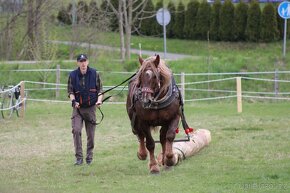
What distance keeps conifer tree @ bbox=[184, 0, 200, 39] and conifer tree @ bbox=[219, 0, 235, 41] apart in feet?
6.03

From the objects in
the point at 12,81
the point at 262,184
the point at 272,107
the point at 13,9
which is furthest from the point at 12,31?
the point at 262,184

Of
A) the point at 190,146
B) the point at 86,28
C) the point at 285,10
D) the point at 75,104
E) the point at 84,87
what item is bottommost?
the point at 190,146

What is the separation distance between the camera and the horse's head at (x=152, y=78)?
9.91 meters

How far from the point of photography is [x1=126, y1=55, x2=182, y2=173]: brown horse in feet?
32.9

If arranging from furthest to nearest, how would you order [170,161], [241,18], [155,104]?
[241,18], [170,161], [155,104]

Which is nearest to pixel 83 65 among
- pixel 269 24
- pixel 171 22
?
pixel 269 24

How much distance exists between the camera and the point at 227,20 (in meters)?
40.7

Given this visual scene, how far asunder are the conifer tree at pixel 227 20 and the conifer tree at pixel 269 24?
6.16 feet

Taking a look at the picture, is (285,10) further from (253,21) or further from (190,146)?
(190,146)

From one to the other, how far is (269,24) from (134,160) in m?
28.3

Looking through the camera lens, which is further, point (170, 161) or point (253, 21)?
point (253, 21)

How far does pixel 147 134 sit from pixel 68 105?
1488 centimetres

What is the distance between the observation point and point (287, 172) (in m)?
10.4

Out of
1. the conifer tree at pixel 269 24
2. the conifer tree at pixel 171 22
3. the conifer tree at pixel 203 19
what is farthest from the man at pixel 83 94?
the conifer tree at pixel 171 22
